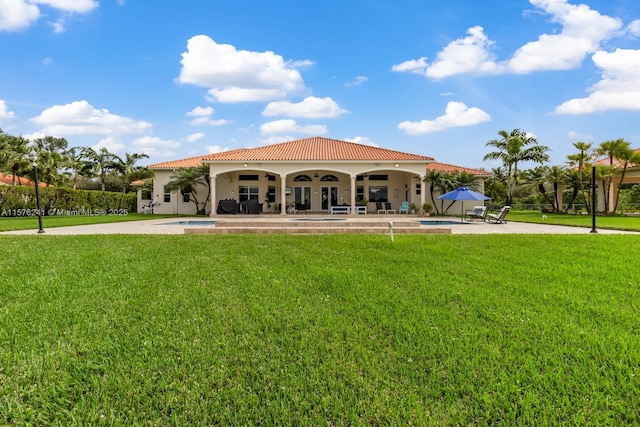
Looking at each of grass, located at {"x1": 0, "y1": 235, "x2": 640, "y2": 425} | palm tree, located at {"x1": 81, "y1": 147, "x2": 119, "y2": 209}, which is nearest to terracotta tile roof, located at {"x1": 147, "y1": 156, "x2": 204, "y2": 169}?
palm tree, located at {"x1": 81, "y1": 147, "x2": 119, "y2": 209}

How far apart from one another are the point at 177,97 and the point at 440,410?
2201cm

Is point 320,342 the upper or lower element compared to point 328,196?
lower

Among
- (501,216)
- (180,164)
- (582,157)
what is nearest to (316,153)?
(180,164)

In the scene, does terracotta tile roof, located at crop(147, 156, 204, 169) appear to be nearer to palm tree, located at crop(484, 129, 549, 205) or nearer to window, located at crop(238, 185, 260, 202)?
window, located at crop(238, 185, 260, 202)

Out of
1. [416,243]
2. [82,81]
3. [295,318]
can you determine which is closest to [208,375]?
[295,318]

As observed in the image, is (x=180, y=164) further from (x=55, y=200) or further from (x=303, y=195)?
(x=303, y=195)

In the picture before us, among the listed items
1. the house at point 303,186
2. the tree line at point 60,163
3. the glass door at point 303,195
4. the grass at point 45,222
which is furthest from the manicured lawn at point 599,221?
the tree line at point 60,163

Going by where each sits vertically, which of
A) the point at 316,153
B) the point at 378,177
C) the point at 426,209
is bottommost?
the point at 426,209

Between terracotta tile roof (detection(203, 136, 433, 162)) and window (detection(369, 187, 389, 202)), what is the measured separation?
10.3 ft

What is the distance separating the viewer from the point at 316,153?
84.7 ft

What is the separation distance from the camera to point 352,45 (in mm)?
17859

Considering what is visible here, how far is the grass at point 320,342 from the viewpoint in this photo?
2.61m

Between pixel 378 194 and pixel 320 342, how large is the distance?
2550cm

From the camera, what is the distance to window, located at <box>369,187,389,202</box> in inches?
1118
